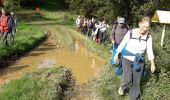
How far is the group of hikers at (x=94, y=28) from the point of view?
25.0m

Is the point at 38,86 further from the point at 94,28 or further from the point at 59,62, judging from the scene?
the point at 94,28

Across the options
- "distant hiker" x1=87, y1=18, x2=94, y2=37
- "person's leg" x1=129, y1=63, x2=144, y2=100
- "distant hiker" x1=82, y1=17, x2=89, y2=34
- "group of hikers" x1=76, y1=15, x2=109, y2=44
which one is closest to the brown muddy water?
"group of hikers" x1=76, y1=15, x2=109, y2=44

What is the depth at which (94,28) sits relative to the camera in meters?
29.4

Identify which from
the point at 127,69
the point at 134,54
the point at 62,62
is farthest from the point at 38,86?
the point at 62,62

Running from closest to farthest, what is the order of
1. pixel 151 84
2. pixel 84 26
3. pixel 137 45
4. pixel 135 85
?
pixel 137 45 → pixel 135 85 → pixel 151 84 → pixel 84 26

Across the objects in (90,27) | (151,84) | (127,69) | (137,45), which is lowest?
(90,27)

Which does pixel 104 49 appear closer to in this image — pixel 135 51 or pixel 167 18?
pixel 167 18

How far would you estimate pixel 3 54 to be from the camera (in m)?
15.7

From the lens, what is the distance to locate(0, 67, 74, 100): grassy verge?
9703 millimetres

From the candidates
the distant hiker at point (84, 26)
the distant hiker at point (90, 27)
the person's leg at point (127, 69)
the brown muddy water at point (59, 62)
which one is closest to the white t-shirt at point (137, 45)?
the person's leg at point (127, 69)

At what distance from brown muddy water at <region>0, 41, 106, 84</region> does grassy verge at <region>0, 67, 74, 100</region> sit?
949 mm

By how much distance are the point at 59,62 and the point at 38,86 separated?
6025mm

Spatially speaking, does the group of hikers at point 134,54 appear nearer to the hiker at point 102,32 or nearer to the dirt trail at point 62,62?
the dirt trail at point 62,62

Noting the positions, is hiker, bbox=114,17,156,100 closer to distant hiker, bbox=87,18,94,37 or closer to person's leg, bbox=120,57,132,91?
person's leg, bbox=120,57,132,91
